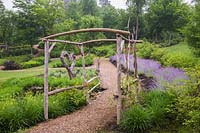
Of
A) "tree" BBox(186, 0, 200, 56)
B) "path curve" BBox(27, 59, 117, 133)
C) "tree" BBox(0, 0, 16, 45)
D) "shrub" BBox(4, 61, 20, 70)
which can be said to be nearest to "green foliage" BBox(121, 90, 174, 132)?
"path curve" BBox(27, 59, 117, 133)

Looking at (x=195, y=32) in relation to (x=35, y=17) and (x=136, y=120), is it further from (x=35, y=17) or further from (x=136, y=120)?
(x=35, y=17)

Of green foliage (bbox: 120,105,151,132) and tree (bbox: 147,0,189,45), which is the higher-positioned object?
tree (bbox: 147,0,189,45)

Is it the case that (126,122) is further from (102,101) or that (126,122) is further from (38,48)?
(38,48)

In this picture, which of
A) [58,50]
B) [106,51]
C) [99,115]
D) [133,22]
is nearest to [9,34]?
[58,50]

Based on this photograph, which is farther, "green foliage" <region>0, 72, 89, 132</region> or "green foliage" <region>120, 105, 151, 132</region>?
"green foliage" <region>0, 72, 89, 132</region>

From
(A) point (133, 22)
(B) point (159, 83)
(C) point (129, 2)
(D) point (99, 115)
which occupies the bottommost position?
(D) point (99, 115)

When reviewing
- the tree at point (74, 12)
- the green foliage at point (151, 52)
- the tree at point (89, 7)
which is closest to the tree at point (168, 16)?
the tree at point (74, 12)

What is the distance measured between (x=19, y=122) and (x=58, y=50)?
28.1 m

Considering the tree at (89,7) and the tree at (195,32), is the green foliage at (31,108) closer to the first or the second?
the tree at (195,32)

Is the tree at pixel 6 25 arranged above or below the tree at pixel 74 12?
below

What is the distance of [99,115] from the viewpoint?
26.4 ft

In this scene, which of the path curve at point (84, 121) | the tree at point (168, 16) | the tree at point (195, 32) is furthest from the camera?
the tree at point (168, 16)

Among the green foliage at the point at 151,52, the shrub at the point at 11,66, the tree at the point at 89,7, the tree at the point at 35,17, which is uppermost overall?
the tree at the point at 89,7

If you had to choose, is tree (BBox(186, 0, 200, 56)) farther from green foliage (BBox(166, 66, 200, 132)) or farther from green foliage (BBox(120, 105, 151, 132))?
green foliage (BBox(120, 105, 151, 132))
